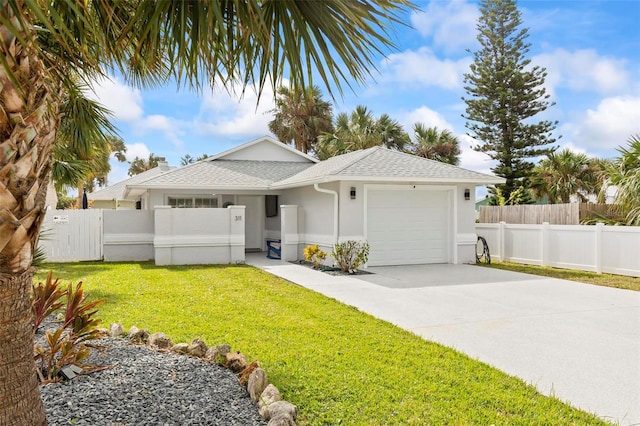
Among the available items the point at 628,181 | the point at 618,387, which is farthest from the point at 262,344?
the point at 628,181

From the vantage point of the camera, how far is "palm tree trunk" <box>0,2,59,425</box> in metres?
2.27

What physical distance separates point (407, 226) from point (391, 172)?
72.5 inches

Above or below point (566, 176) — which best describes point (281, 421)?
below

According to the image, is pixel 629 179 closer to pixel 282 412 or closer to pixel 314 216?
pixel 314 216

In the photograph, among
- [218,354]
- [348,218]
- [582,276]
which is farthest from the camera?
[348,218]

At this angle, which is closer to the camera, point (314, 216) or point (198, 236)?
point (198, 236)

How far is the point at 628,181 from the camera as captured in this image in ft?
41.6

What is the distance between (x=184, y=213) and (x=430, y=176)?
7758mm

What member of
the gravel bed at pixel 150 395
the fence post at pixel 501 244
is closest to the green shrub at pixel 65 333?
the gravel bed at pixel 150 395

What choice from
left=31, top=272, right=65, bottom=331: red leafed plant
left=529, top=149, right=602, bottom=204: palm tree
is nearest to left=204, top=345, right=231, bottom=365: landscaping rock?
left=31, top=272, right=65, bottom=331: red leafed plant

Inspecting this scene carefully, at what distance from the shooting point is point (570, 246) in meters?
13.0

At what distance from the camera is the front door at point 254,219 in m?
18.5

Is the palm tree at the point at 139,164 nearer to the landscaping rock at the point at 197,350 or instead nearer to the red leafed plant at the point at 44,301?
the red leafed plant at the point at 44,301

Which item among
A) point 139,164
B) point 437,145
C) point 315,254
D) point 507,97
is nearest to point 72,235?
point 315,254
